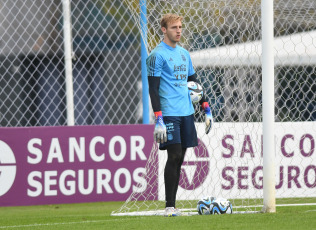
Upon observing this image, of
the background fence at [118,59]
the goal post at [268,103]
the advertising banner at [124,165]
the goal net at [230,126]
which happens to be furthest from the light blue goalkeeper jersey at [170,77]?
the advertising banner at [124,165]

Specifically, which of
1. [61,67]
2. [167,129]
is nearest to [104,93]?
[61,67]

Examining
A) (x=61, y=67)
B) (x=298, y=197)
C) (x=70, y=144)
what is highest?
(x=61, y=67)

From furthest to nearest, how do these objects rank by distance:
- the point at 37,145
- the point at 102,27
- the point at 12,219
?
the point at 102,27, the point at 37,145, the point at 12,219

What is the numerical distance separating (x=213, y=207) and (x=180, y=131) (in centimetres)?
70

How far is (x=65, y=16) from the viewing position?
8.56m

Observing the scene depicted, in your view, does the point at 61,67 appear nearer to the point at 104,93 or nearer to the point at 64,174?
the point at 104,93

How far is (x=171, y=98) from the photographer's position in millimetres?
6387

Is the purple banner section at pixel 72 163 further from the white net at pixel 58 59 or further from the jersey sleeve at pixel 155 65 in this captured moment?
the jersey sleeve at pixel 155 65

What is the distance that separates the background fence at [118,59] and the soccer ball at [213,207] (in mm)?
1853

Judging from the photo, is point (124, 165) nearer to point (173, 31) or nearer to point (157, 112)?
point (157, 112)

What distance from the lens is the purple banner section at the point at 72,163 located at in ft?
27.1

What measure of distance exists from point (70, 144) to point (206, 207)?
7.64 ft

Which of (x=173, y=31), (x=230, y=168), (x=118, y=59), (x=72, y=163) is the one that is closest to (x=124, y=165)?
(x=72, y=163)

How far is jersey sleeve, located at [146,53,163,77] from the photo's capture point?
6.30 m
